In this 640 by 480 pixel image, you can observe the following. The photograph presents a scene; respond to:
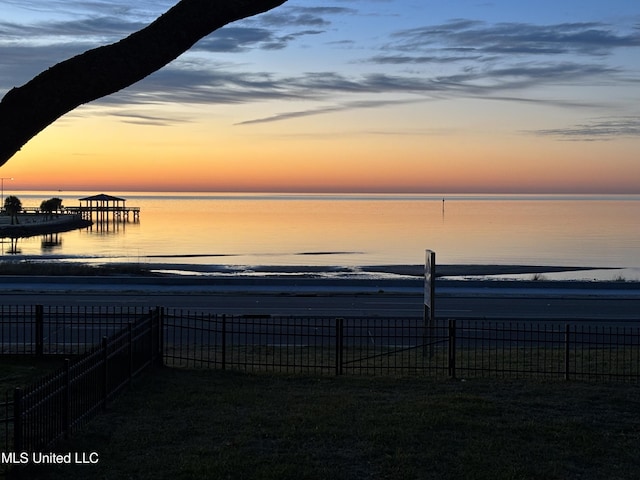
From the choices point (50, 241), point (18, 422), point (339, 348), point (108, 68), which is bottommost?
point (50, 241)

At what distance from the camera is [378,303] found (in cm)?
2703

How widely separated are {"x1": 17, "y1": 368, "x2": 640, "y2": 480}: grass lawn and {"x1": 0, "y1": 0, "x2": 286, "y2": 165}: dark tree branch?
12.1 ft

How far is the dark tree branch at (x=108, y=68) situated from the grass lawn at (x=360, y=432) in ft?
12.1

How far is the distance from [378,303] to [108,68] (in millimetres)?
21301

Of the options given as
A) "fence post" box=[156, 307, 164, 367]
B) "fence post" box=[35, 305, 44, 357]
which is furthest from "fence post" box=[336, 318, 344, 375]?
"fence post" box=[35, 305, 44, 357]

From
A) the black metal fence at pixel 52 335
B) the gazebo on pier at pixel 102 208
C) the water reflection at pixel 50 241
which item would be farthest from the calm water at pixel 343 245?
the black metal fence at pixel 52 335

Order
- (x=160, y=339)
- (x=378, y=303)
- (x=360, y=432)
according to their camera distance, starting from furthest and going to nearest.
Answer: (x=378, y=303)
(x=160, y=339)
(x=360, y=432)

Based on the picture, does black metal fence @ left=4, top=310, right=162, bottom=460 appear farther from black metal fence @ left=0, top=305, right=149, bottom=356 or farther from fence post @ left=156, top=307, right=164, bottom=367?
black metal fence @ left=0, top=305, right=149, bottom=356

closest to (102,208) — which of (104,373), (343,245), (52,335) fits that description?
(343,245)

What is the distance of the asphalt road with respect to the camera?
80.3ft

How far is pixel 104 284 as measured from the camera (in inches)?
1275

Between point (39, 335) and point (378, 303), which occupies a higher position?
point (39, 335)

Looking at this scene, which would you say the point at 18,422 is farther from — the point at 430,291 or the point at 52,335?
the point at 52,335

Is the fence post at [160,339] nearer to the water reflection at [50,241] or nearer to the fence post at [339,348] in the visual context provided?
the fence post at [339,348]
